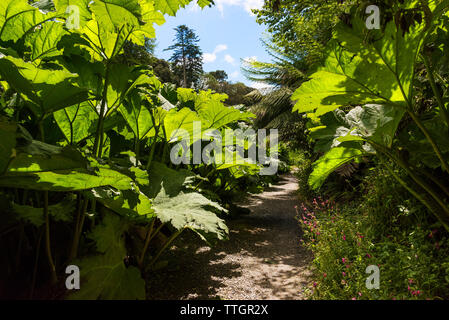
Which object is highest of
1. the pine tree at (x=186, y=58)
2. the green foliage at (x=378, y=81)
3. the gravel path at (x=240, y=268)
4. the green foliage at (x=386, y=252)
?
the pine tree at (x=186, y=58)

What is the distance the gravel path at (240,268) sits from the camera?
202 centimetres

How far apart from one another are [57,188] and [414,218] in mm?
2586

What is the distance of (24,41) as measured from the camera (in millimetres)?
1234

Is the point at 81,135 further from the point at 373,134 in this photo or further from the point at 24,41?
the point at 373,134

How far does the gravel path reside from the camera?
6.63 ft

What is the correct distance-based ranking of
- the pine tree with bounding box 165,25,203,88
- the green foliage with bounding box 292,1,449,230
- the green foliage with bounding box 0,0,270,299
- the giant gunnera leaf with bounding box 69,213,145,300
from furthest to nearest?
→ the pine tree with bounding box 165,25,203,88 < the green foliage with bounding box 292,1,449,230 < the giant gunnera leaf with bounding box 69,213,145,300 < the green foliage with bounding box 0,0,270,299

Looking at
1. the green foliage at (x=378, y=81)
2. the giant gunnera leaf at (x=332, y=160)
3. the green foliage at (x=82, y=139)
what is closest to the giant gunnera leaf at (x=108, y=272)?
the green foliage at (x=82, y=139)

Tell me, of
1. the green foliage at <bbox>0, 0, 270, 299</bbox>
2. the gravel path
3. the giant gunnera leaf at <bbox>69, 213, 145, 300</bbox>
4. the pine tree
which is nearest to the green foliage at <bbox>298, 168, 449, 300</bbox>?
the gravel path

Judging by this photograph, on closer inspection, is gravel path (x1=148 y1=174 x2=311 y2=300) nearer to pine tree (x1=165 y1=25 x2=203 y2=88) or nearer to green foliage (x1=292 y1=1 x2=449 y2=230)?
green foliage (x1=292 y1=1 x2=449 y2=230)

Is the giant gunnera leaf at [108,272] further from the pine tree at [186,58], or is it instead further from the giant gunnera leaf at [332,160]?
the pine tree at [186,58]

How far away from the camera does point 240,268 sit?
2508mm

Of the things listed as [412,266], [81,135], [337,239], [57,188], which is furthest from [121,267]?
[337,239]

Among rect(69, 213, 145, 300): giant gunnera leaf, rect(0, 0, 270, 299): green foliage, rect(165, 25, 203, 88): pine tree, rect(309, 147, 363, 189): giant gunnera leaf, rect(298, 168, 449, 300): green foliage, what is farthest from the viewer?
rect(165, 25, 203, 88): pine tree

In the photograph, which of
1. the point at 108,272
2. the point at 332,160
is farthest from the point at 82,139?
the point at 332,160
